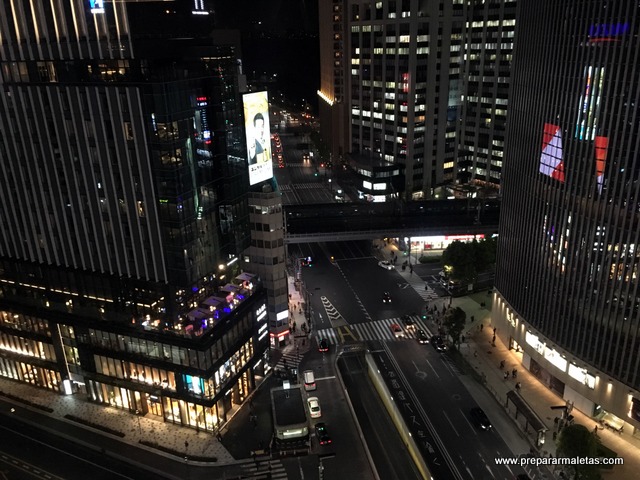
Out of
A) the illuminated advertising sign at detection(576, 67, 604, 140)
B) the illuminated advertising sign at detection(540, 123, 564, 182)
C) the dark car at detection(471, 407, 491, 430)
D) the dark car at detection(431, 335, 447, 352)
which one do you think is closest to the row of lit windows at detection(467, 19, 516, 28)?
the illuminated advertising sign at detection(540, 123, 564, 182)

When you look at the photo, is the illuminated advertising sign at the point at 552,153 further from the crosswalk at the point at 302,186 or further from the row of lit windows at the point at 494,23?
the crosswalk at the point at 302,186

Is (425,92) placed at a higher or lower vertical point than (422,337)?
higher

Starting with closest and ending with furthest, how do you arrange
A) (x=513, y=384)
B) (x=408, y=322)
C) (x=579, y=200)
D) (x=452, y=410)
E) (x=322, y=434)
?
(x=322, y=434), (x=579, y=200), (x=452, y=410), (x=513, y=384), (x=408, y=322)

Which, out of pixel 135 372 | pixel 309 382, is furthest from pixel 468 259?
pixel 135 372

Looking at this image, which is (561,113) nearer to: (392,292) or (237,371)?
(392,292)

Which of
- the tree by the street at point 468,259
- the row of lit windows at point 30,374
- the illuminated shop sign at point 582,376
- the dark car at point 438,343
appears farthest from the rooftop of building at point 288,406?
the tree by the street at point 468,259

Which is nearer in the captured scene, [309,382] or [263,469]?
[263,469]

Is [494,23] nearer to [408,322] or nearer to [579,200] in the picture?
[579,200]

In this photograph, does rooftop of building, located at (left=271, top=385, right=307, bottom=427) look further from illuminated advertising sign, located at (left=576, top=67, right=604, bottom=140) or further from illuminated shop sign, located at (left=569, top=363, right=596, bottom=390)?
illuminated advertising sign, located at (left=576, top=67, right=604, bottom=140)
